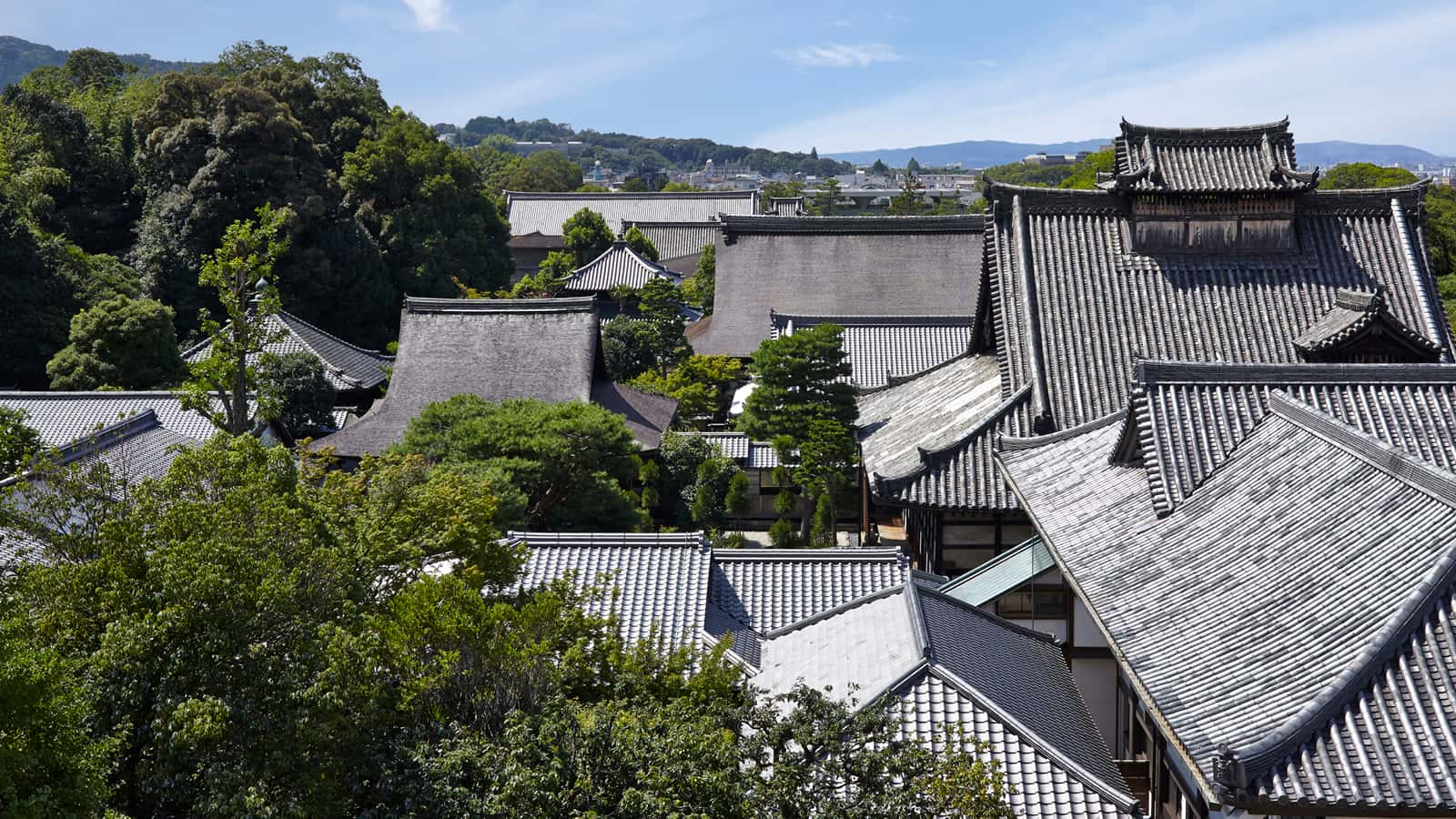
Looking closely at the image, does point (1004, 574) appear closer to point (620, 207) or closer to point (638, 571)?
point (638, 571)

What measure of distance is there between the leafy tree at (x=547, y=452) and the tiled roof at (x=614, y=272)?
26.6 m

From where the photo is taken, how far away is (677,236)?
66500 mm

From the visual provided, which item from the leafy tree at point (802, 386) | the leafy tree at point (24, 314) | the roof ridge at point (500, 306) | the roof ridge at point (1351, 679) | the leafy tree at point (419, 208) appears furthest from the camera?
the leafy tree at point (419, 208)

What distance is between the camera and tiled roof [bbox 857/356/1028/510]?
47.8ft

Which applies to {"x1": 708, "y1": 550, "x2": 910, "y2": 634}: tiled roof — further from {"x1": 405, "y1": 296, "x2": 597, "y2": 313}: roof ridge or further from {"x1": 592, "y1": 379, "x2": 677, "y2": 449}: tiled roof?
{"x1": 405, "y1": 296, "x2": 597, "y2": 313}: roof ridge

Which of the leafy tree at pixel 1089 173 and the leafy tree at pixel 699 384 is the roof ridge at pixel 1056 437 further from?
the leafy tree at pixel 1089 173

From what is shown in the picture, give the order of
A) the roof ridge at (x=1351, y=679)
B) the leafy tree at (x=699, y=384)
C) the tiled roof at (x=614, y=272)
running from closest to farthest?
1. the roof ridge at (x=1351, y=679)
2. the leafy tree at (x=699, y=384)
3. the tiled roof at (x=614, y=272)

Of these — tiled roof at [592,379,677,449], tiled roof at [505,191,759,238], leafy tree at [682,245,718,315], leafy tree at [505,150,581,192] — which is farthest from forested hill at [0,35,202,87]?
tiled roof at [592,379,677,449]

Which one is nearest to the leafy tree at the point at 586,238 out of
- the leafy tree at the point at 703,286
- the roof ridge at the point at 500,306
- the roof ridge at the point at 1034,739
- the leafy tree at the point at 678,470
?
the leafy tree at the point at 703,286

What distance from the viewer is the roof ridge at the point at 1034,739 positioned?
8.62m

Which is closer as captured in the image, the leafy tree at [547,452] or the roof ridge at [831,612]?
the roof ridge at [831,612]

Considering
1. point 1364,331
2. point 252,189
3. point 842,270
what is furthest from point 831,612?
point 252,189

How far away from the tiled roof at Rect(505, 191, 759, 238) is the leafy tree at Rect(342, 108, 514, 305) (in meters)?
20.5

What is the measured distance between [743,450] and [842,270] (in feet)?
52.0
